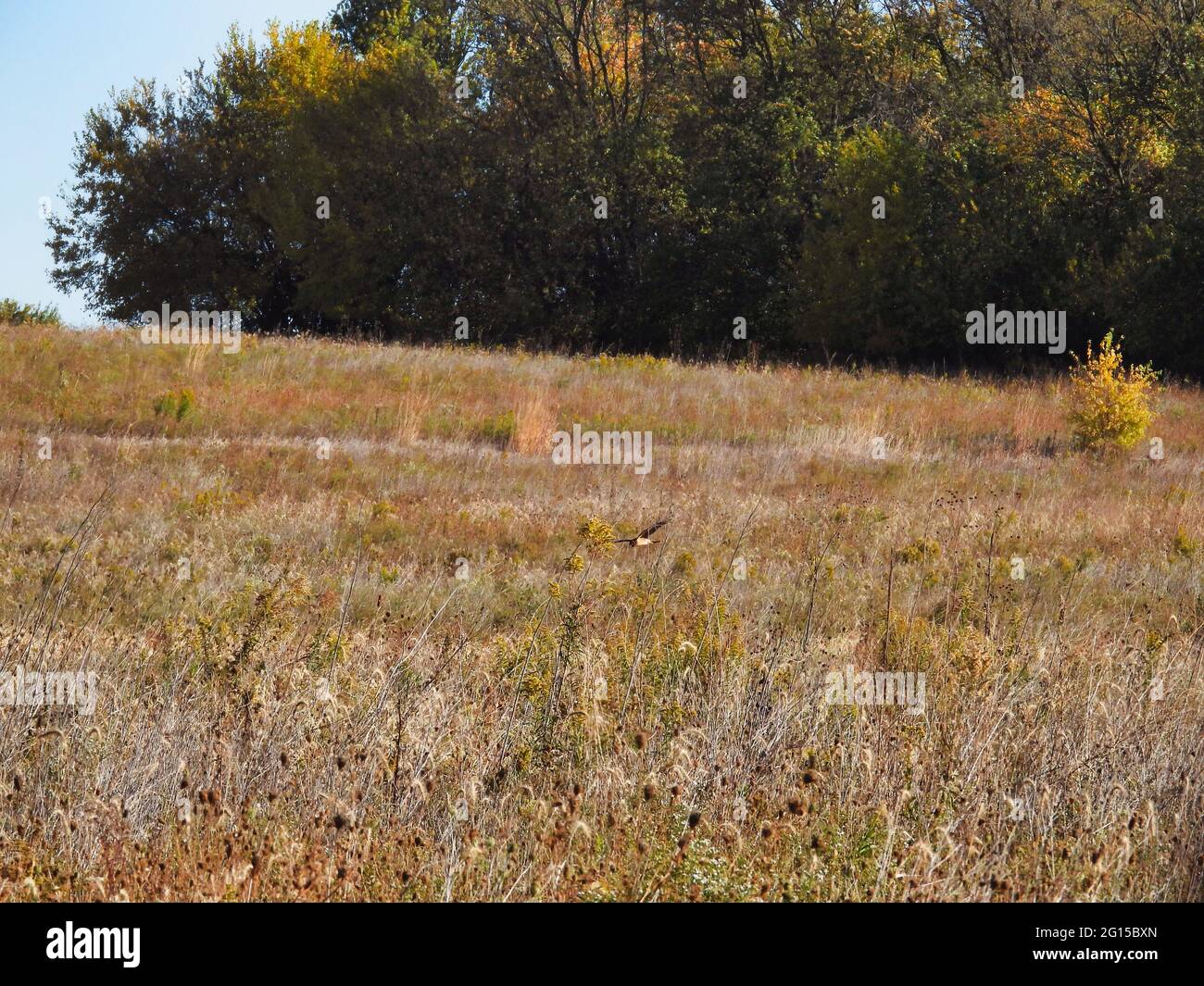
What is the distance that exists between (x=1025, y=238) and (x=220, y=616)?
84.7ft

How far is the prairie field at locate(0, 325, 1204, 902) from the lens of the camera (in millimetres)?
3430

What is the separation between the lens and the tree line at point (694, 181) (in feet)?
93.2

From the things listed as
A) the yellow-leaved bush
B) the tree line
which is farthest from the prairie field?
the tree line

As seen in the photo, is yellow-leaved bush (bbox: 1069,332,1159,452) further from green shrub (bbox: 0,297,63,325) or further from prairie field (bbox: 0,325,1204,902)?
green shrub (bbox: 0,297,63,325)

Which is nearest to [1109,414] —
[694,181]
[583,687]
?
[583,687]

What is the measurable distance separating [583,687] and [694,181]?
31.4m

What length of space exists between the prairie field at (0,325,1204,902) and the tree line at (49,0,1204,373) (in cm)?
1640

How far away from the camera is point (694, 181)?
3450 cm

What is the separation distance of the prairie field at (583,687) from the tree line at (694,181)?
16398mm

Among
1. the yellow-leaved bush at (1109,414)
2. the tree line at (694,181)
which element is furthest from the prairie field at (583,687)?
the tree line at (694,181)

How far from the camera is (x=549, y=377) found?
20578mm

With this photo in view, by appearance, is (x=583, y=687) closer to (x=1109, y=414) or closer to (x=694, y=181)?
(x=1109, y=414)

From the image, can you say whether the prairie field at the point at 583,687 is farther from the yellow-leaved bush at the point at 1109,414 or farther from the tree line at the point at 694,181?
the tree line at the point at 694,181
